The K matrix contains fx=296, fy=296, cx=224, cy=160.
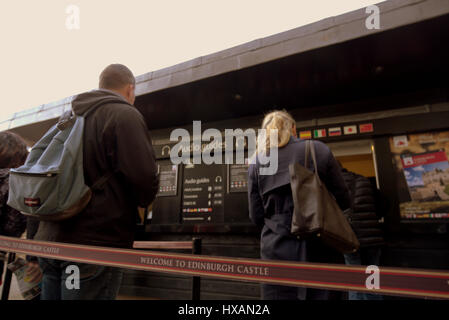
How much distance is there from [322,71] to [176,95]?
1.83m

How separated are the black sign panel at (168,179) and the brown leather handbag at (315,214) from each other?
10.5ft

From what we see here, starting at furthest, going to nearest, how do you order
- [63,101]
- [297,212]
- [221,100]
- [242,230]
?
[63,101] < [221,100] < [242,230] < [297,212]

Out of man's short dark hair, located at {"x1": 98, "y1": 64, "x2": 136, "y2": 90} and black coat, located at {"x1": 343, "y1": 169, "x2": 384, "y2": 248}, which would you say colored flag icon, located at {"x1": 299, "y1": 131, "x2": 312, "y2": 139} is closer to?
black coat, located at {"x1": 343, "y1": 169, "x2": 384, "y2": 248}

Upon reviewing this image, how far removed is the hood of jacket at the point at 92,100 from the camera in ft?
4.42

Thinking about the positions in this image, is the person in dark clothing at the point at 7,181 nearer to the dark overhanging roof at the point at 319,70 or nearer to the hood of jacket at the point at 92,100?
the hood of jacket at the point at 92,100

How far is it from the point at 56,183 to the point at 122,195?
0.25 meters

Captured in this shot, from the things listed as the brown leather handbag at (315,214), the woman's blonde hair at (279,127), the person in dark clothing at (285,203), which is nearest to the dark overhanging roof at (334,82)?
the woman's blonde hair at (279,127)

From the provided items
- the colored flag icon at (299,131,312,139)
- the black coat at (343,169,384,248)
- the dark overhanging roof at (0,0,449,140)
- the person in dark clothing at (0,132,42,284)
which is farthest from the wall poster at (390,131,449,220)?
the person in dark clothing at (0,132,42,284)

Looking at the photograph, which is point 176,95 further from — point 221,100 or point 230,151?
point 230,151

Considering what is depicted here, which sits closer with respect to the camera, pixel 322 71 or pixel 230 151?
pixel 322 71

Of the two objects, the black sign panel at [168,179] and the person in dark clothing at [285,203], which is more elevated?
the black sign panel at [168,179]

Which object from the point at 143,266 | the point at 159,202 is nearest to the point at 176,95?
the point at 159,202

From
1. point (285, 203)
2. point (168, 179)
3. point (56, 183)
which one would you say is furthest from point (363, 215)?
point (168, 179)

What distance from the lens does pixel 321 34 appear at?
9.27ft
